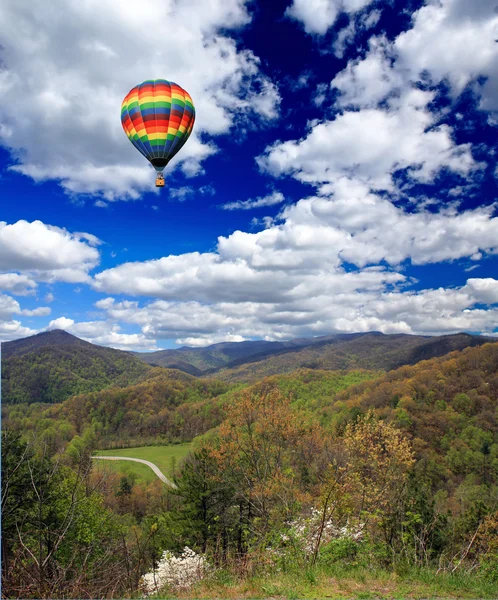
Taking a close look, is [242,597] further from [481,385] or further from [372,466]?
[481,385]

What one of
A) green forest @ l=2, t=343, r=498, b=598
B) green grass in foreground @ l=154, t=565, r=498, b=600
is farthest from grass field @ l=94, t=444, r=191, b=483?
green grass in foreground @ l=154, t=565, r=498, b=600

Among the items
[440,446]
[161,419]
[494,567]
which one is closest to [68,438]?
[161,419]

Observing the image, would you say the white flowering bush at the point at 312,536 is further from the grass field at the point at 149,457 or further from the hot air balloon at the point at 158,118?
the grass field at the point at 149,457

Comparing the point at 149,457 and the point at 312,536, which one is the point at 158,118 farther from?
the point at 149,457

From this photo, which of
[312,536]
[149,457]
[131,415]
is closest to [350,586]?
[312,536]

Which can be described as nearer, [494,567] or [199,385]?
[494,567]

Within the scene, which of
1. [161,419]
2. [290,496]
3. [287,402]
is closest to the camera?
[290,496]
